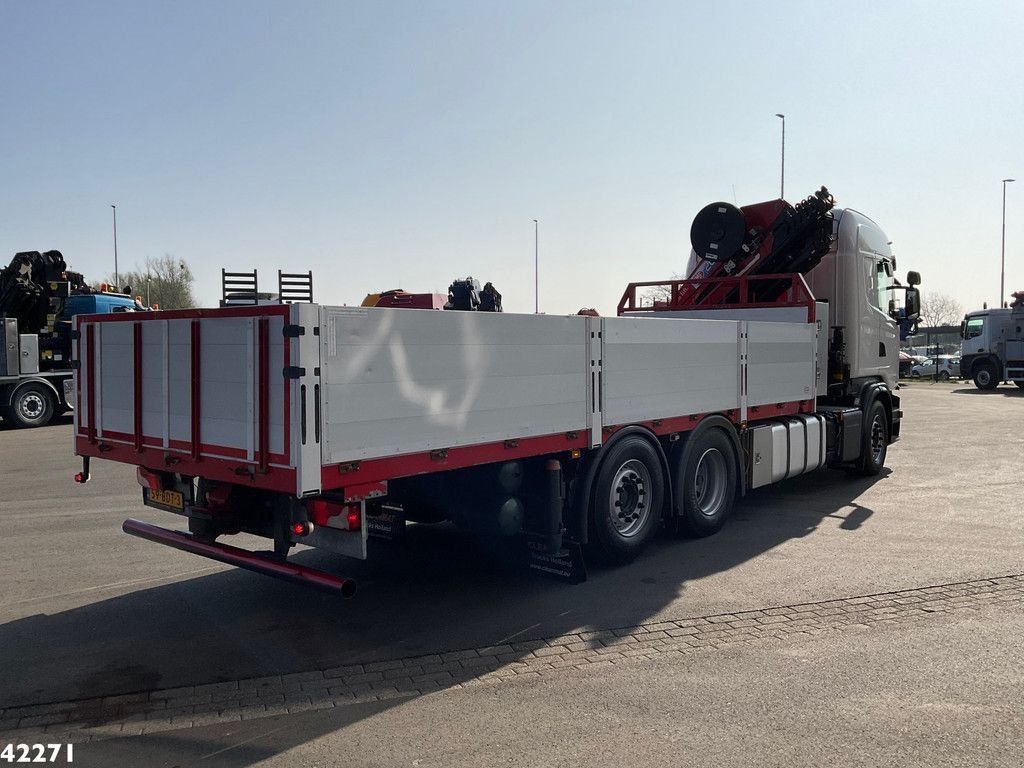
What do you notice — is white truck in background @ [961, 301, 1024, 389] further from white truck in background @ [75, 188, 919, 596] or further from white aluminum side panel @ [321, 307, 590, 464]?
white aluminum side panel @ [321, 307, 590, 464]

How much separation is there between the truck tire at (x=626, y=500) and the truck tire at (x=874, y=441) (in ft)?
16.8

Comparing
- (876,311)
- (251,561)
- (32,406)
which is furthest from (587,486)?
(32,406)

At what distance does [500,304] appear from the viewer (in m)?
11.0

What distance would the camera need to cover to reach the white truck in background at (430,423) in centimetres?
502

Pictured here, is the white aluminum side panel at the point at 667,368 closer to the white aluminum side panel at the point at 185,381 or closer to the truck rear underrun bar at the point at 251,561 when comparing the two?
the truck rear underrun bar at the point at 251,561

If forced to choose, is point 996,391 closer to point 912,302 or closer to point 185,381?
point 912,302

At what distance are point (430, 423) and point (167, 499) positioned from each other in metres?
2.13

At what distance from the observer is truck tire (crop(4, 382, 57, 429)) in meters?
19.2

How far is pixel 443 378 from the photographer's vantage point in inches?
218

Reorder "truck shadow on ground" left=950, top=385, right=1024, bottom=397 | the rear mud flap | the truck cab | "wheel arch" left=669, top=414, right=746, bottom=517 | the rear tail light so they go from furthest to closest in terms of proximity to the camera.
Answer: "truck shadow on ground" left=950, top=385, right=1024, bottom=397 < the truck cab < "wheel arch" left=669, top=414, right=746, bottom=517 < the rear mud flap < the rear tail light

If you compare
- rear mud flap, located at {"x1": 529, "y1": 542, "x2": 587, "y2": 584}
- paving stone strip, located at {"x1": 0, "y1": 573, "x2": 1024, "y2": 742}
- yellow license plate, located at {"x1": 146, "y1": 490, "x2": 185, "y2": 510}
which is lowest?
paving stone strip, located at {"x1": 0, "y1": 573, "x2": 1024, "y2": 742}

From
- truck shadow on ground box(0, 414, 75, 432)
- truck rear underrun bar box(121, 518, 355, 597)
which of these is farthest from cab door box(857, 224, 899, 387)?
truck shadow on ground box(0, 414, 75, 432)

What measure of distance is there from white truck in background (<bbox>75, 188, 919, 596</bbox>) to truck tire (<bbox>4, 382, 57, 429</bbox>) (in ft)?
47.6

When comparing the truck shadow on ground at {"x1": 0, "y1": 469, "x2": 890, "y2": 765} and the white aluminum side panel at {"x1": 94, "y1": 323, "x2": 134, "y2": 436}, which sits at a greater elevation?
the white aluminum side panel at {"x1": 94, "y1": 323, "x2": 134, "y2": 436}
